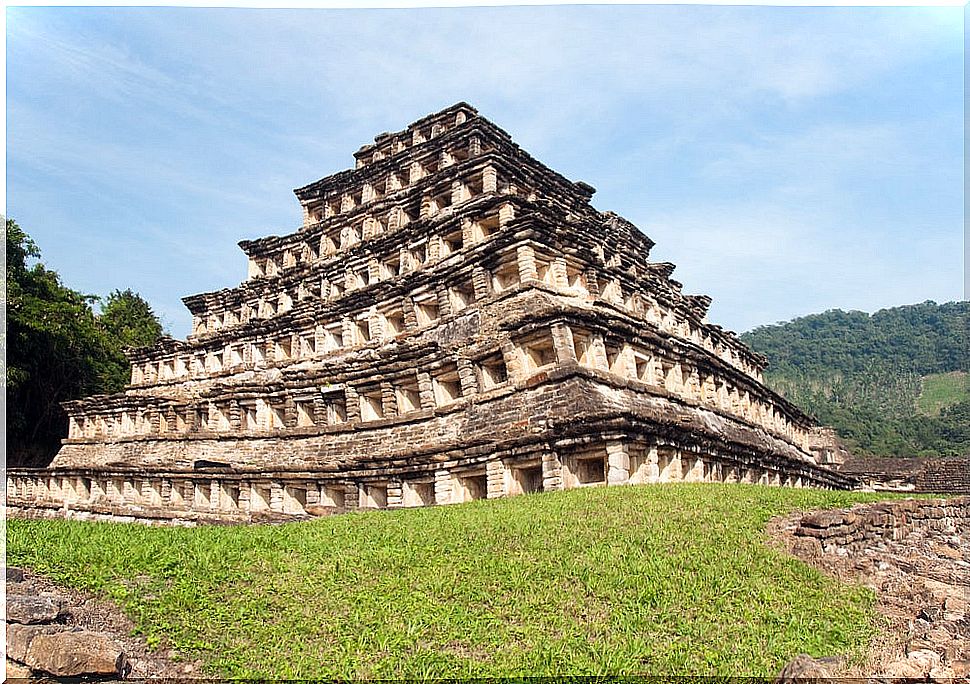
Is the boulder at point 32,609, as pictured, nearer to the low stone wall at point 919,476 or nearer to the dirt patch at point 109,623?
the dirt patch at point 109,623

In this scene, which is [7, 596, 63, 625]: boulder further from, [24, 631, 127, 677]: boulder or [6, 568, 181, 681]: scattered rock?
[24, 631, 127, 677]: boulder

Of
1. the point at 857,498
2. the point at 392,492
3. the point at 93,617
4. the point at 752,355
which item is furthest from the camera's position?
the point at 752,355

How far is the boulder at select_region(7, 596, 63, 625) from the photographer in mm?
9016

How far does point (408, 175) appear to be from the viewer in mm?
38812

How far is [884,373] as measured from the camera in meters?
98.3

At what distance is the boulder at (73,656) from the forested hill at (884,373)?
74.1 m

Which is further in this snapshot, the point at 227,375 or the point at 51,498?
the point at 227,375

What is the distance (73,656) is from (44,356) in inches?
1719

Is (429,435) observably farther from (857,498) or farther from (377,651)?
(377,651)

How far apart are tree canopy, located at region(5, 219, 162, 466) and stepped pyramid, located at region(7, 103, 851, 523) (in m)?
5.14

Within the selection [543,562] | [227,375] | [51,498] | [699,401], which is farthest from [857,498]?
[51,498]

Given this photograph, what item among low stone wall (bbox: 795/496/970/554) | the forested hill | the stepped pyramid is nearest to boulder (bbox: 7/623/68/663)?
the stepped pyramid

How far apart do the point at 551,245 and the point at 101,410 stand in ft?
94.8

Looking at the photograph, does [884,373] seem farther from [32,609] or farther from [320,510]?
[32,609]
